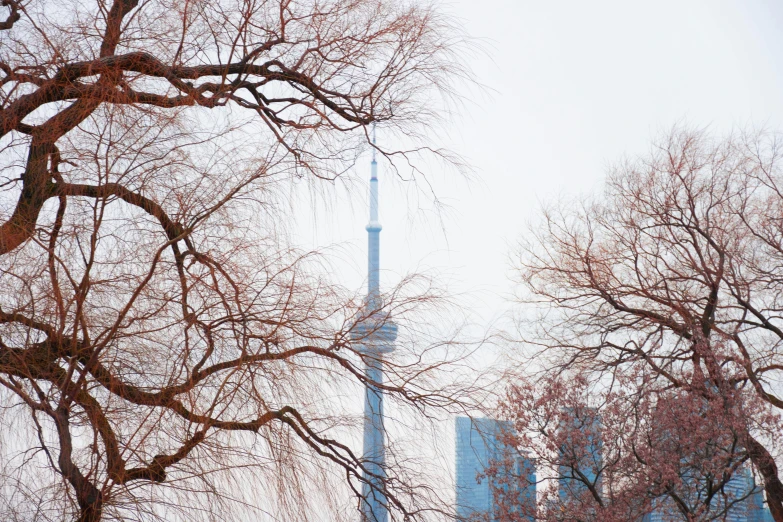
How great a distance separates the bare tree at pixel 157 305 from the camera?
2656 mm

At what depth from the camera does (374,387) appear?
316 cm

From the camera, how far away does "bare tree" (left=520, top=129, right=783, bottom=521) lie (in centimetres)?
664

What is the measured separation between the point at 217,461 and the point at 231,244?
2.47ft

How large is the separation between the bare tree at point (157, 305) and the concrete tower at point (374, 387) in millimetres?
42

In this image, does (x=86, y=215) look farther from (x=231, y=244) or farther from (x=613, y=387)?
(x=613, y=387)

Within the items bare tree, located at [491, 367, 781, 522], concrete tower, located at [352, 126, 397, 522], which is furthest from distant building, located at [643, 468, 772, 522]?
concrete tower, located at [352, 126, 397, 522]

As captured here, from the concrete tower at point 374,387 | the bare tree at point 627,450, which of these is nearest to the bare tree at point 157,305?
the concrete tower at point 374,387

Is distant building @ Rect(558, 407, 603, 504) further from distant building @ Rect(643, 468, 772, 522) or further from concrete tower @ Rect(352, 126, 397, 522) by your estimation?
concrete tower @ Rect(352, 126, 397, 522)

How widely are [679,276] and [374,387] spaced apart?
433cm

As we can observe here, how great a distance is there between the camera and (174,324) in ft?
9.16

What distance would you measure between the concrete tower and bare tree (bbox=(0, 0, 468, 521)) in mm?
42

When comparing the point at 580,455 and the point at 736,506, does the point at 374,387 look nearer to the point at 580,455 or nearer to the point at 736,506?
the point at 580,455

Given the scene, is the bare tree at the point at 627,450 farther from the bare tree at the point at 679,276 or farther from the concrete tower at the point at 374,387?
the concrete tower at the point at 374,387

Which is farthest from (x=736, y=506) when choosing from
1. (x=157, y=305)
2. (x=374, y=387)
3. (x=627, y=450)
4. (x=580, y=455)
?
(x=157, y=305)
